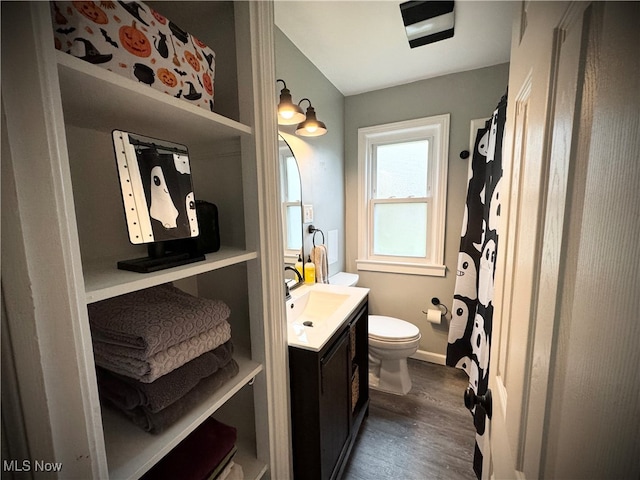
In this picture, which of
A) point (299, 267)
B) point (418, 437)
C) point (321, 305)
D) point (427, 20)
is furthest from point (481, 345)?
point (427, 20)

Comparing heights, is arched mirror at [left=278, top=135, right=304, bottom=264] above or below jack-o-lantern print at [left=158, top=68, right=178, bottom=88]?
below

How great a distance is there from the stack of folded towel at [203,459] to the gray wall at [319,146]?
4.16 feet

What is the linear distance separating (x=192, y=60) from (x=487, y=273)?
1799 millimetres

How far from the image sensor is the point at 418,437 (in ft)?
5.20

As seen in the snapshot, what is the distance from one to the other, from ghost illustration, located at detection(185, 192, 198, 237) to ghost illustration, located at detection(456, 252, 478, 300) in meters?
1.98

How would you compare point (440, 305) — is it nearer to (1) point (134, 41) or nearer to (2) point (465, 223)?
(2) point (465, 223)

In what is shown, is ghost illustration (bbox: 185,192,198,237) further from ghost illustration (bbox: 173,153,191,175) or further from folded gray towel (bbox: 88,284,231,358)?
folded gray towel (bbox: 88,284,231,358)

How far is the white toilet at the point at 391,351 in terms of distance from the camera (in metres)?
1.86

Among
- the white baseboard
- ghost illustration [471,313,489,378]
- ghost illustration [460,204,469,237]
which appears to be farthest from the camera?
the white baseboard

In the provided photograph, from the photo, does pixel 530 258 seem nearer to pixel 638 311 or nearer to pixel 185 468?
pixel 638 311

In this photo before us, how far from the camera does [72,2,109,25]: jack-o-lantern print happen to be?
44cm

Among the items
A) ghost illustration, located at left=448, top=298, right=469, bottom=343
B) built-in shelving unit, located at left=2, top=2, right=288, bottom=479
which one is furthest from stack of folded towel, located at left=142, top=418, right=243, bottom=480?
ghost illustration, located at left=448, top=298, right=469, bottom=343

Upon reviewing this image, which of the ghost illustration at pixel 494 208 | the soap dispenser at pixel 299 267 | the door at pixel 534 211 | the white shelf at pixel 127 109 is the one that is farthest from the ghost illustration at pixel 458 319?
the white shelf at pixel 127 109

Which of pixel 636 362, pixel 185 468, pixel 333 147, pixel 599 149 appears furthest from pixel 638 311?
pixel 333 147
